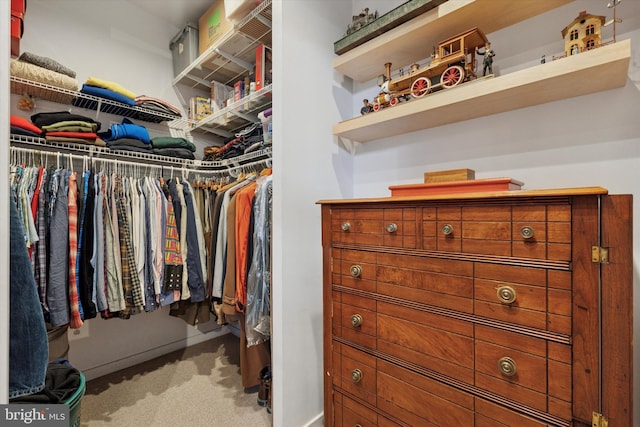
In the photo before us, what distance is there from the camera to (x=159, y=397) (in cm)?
184

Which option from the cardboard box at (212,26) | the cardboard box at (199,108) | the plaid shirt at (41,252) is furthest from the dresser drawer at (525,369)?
the cardboard box at (199,108)

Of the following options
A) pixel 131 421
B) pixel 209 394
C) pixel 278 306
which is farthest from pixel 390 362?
pixel 131 421

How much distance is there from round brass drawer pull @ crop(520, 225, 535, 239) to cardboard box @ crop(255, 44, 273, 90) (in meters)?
1.65

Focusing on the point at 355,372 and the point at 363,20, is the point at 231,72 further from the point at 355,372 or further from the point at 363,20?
the point at 355,372

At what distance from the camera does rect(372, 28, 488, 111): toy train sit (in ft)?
3.63

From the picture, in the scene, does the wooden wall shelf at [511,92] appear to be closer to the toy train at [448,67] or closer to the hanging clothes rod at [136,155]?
the toy train at [448,67]

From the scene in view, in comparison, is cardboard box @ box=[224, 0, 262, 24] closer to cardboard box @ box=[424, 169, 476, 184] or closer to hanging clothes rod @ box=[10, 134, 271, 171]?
hanging clothes rod @ box=[10, 134, 271, 171]

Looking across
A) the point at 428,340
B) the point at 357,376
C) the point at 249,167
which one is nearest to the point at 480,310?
the point at 428,340

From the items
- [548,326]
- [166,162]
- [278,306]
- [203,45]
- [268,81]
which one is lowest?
[278,306]

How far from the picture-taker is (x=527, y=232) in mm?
771

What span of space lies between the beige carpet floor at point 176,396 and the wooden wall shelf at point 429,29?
2110 millimetres

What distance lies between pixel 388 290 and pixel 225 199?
4.02ft

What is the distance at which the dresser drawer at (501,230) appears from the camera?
74 centimetres

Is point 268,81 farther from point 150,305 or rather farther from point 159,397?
point 159,397
